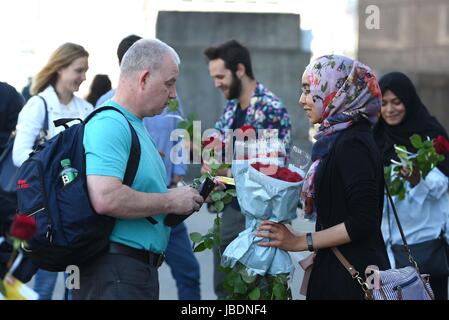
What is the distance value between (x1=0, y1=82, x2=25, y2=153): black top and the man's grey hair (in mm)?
2798

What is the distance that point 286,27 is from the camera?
11.4 m

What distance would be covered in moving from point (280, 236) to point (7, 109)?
304 cm

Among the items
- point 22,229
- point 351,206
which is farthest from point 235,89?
point 22,229

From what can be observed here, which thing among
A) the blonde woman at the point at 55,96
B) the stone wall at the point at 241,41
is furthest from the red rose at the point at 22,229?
the stone wall at the point at 241,41

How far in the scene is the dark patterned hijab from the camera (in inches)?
249

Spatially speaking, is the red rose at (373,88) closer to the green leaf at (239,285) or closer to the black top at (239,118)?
the green leaf at (239,285)

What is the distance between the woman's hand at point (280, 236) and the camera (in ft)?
13.1

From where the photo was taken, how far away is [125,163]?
3646 millimetres

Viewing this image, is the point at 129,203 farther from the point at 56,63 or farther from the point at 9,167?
the point at 56,63
